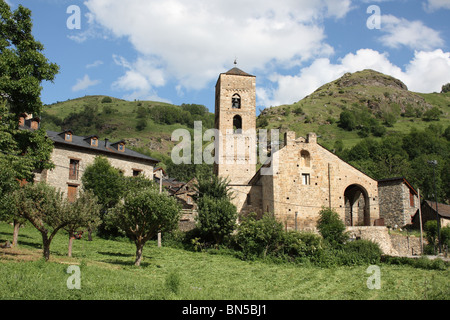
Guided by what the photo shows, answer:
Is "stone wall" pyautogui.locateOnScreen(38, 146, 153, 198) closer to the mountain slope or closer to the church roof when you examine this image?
the church roof

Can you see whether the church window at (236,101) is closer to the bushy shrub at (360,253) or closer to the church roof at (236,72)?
the church roof at (236,72)

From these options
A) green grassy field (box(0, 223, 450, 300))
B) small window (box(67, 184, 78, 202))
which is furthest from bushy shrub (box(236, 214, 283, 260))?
small window (box(67, 184, 78, 202))

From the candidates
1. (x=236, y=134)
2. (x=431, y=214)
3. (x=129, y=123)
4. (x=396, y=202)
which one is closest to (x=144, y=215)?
(x=236, y=134)

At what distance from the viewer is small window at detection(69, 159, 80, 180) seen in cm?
4069

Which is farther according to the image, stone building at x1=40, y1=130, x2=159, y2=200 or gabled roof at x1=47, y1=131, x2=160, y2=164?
gabled roof at x1=47, y1=131, x2=160, y2=164

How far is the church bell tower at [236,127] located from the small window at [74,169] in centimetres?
1478

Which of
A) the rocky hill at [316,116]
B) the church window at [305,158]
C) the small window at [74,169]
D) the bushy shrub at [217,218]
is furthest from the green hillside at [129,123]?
the bushy shrub at [217,218]

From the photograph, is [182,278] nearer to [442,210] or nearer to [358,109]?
[442,210]

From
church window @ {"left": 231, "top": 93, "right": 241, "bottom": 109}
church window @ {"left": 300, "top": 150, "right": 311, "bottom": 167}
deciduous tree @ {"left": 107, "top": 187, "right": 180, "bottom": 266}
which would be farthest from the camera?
church window @ {"left": 231, "top": 93, "right": 241, "bottom": 109}

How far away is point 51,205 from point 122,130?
11086 cm

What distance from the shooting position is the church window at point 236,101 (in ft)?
138

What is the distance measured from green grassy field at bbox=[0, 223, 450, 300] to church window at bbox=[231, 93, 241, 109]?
60.5ft
